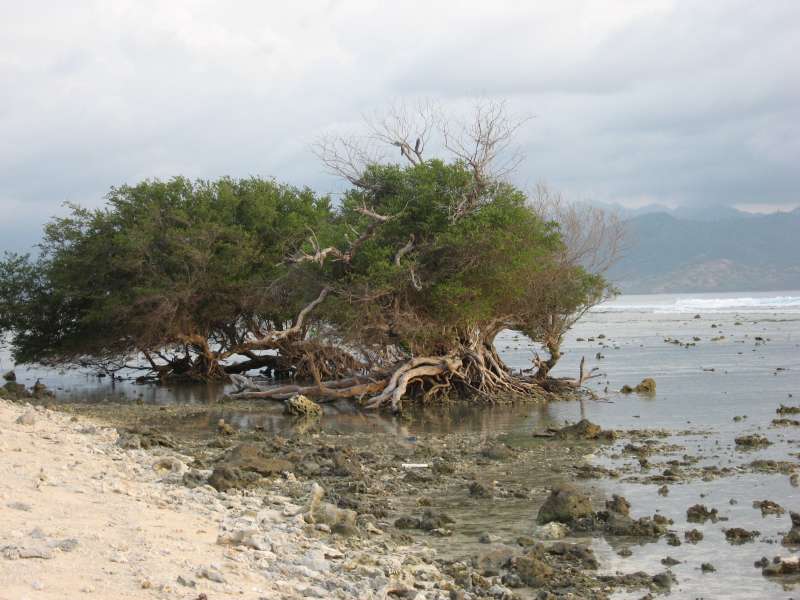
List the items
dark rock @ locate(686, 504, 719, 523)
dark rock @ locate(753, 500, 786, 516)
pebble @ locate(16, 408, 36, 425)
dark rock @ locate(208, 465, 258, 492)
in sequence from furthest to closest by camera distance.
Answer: pebble @ locate(16, 408, 36, 425) < dark rock @ locate(208, 465, 258, 492) < dark rock @ locate(753, 500, 786, 516) < dark rock @ locate(686, 504, 719, 523)

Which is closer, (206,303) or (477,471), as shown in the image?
(477,471)

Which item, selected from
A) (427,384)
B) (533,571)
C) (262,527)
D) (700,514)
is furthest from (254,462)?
(427,384)

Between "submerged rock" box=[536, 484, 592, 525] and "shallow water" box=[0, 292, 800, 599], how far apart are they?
32 centimetres

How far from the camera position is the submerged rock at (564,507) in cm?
1135

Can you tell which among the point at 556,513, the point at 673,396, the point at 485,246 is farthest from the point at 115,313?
the point at 556,513

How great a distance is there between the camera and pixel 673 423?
20359 millimetres

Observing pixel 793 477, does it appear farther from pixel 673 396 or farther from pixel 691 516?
pixel 673 396

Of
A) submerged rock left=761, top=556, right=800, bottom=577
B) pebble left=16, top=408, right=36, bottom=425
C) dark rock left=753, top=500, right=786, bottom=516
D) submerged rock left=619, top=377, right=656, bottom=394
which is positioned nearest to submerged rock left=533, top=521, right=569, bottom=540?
submerged rock left=761, top=556, right=800, bottom=577

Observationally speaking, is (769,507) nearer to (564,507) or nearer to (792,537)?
(792,537)

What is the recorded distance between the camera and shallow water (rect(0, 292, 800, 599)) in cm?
1017

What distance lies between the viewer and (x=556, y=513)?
450 inches

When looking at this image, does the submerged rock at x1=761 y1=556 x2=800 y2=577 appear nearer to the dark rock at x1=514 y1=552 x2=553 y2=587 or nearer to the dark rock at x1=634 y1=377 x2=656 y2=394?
the dark rock at x1=514 y1=552 x2=553 y2=587

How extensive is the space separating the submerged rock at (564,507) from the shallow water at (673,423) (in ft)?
1.06

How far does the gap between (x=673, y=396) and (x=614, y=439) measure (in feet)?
26.2
